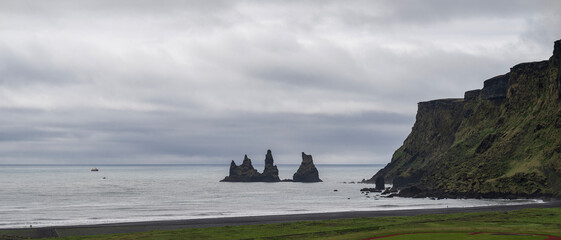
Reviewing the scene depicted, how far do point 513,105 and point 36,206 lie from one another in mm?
152525

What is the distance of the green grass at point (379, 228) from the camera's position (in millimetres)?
75500

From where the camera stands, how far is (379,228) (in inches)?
3300

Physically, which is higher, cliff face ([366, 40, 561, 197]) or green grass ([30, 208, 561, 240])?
cliff face ([366, 40, 561, 197])

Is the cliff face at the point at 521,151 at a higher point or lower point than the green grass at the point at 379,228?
higher

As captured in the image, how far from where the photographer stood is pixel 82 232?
85562mm

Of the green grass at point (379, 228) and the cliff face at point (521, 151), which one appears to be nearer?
the green grass at point (379, 228)

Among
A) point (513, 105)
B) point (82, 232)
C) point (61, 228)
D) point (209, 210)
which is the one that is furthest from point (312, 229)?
point (513, 105)

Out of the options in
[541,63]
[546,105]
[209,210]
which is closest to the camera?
[209,210]

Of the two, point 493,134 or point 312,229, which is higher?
point 493,134

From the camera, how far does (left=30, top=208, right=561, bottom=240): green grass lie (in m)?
75.5

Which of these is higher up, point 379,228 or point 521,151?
point 521,151

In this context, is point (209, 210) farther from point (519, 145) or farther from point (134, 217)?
point (519, 145)

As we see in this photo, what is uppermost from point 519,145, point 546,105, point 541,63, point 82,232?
point 541,63

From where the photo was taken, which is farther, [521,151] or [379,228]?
[521,151]
